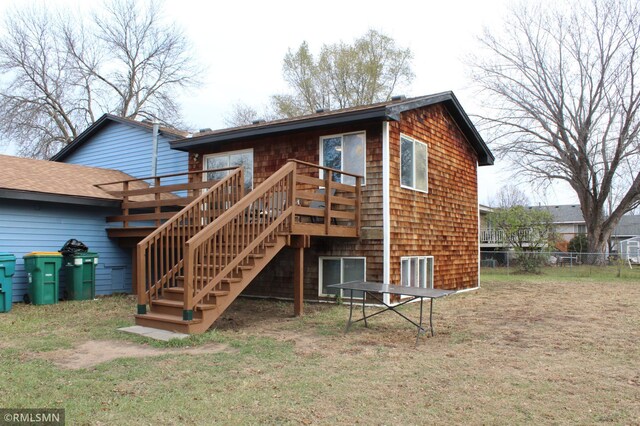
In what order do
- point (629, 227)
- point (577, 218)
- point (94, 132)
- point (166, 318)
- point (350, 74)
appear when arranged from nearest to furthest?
point (166, 318) < point (94, 132) < point (350, 74) < point (577, 218) < point (629, 227)

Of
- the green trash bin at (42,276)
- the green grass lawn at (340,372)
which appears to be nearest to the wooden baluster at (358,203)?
the green grass lawn at (340,372)

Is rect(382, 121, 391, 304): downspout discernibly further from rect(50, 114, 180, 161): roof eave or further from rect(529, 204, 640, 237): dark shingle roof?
rect(529, 204, 640, 237): dark shingle roof

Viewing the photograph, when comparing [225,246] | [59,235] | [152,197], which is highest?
A: [152,197]

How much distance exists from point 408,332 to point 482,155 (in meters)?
8.99

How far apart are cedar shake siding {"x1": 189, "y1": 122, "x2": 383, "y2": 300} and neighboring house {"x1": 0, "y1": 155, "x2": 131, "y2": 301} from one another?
3.32m

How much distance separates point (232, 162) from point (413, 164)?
4.33m

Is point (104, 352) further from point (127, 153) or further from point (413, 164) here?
point (127, 153)

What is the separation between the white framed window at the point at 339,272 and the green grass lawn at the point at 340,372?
64.1 inches

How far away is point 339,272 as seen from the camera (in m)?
10.5

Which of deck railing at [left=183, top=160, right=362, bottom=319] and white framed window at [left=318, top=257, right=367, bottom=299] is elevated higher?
deck railing at [left=183, top=160, right=362, bottom=319]

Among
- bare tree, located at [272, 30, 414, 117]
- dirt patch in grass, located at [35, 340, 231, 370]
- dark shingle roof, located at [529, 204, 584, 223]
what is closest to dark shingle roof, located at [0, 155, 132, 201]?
dirt patch in grass, located at [35, 340, 231, 370]

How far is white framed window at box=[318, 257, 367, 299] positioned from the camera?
10219mm

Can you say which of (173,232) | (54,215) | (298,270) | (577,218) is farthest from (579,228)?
(173,232)

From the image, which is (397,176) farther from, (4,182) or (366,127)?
(4,182)
